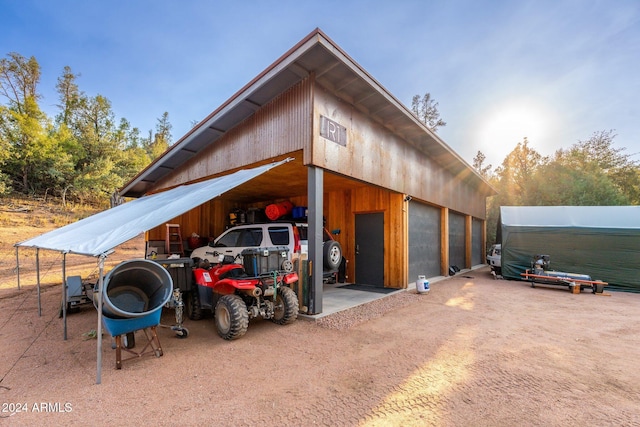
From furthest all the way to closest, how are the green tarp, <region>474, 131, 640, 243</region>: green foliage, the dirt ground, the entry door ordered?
1. <region>474, 131, 640, 243</region>: green foliage
2. the green tarp
3. the entry door
4. the dirt ground

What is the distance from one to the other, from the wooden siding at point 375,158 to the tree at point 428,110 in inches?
666

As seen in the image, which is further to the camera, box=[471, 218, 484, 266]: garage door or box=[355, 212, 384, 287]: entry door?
box=[471, 218, 484, 266]: garage door

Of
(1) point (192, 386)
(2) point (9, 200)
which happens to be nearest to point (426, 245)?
(1) point (192, 386)

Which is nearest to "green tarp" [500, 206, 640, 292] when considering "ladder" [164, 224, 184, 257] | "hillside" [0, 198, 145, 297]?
"ladder" [164, 224, 184, 257]

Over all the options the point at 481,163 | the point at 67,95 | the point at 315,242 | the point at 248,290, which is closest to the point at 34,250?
the point at 248,290

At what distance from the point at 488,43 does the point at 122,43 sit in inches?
497

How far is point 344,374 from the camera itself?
3.01 meters

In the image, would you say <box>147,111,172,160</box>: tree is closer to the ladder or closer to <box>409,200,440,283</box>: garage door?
the ladder

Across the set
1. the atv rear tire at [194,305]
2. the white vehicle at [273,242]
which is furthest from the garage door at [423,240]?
the atv rear tire at [194,305]

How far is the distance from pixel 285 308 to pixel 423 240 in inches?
247

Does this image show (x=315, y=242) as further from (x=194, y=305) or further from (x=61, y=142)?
(x=61, y=142)

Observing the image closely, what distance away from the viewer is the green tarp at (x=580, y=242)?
8.94 meters

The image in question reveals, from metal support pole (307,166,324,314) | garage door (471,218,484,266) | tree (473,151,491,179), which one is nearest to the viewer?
metal support pole (307,166,324,314)

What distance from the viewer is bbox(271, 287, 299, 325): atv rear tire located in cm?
463
